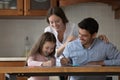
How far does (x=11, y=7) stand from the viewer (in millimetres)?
4008

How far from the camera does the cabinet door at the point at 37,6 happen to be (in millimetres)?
3973

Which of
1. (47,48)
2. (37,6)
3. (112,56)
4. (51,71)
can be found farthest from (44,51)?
(37,6)

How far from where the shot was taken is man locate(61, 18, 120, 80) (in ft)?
7.05

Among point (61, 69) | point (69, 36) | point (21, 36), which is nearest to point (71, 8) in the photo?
point (21, 36)

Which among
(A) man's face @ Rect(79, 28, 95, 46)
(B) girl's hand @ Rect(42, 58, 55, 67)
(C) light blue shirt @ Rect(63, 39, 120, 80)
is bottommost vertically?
(B) girl's hand @ Rect(42, 58, 55, 67)

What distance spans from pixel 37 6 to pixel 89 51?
2.03m

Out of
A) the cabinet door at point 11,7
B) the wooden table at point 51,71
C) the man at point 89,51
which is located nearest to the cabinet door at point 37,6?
the cabinet door at point 11,7

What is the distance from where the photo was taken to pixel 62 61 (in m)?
2.14

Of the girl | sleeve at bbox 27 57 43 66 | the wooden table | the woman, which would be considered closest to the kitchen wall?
the woman

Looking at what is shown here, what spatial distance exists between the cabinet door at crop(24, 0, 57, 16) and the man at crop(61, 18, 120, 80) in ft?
5.98

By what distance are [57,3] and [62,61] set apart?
6.50ft

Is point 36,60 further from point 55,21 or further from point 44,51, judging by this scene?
point 55,21

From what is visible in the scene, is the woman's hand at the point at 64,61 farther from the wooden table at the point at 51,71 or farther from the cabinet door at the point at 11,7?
the cabinet door at the point at 11,7

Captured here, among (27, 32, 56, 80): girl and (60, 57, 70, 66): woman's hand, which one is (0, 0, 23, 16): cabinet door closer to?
(27, 32, 56, 80): girl
